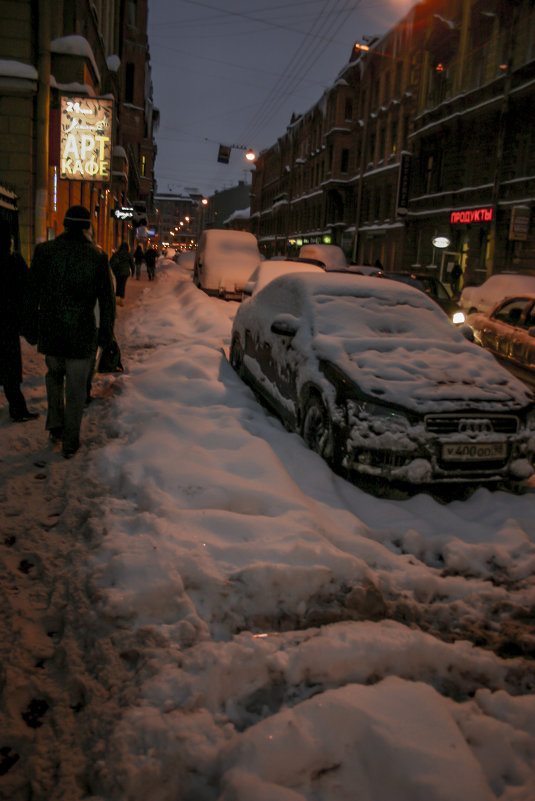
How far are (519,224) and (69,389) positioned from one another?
22225mm

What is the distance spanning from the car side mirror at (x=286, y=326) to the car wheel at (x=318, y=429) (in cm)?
81

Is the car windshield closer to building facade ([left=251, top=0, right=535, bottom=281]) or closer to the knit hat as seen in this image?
the knit hat

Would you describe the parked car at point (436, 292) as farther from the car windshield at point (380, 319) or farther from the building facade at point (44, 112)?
the car windshield at point (380, 319)

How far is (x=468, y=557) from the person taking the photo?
378 cm

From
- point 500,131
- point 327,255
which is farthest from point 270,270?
point 500,131

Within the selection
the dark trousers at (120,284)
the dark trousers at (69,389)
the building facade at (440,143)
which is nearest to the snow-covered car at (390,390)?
the dark trousers at (69,389)

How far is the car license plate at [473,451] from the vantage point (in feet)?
15.0

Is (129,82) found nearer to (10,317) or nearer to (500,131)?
(500,131)

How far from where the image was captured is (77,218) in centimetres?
496

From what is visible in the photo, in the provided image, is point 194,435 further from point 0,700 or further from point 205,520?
point 0,700

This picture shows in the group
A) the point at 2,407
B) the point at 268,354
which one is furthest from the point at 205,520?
the point at 2,407

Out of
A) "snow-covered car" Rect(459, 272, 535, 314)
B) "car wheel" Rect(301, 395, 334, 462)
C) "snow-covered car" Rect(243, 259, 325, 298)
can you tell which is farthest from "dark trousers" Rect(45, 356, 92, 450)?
"snow-covered car" Rect(459, 272, 535, 314)

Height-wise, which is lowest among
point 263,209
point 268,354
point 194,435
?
point 194,435

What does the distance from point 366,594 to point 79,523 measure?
1.82 metres
